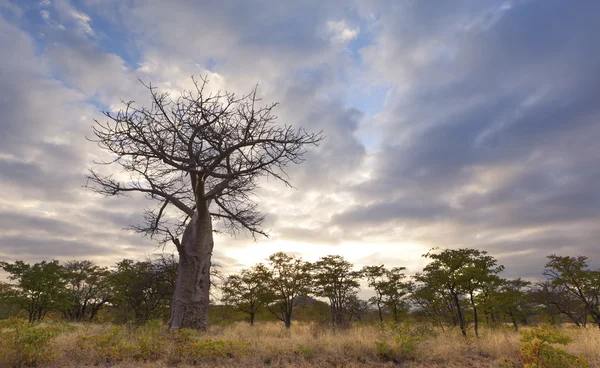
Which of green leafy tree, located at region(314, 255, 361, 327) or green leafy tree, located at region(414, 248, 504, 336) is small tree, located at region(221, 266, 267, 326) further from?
green leafy tree, located at region(414, 248, 504, 336)

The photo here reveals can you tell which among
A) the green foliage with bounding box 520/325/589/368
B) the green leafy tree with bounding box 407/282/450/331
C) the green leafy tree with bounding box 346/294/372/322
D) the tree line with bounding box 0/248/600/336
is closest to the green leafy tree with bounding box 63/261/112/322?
the tree line with bounding box 0/248/600/336

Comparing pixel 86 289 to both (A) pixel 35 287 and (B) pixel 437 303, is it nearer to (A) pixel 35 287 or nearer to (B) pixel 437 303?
(A) pixel 35 287

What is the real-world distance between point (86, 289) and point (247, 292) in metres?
14.3

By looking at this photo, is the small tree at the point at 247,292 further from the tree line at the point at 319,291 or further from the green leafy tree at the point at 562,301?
the green leafy tree at the point at 562,301

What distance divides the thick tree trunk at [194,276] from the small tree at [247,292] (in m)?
15.3

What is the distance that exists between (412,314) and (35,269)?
1082 inches

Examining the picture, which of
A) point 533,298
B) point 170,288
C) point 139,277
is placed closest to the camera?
point 170,288

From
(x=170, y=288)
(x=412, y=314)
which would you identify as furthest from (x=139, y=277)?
(x=412, y=314)

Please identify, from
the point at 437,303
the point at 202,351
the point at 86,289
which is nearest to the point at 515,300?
the point at 437,303

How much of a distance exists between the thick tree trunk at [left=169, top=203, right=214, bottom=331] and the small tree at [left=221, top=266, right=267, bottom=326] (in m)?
15.3

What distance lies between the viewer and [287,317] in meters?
22.2

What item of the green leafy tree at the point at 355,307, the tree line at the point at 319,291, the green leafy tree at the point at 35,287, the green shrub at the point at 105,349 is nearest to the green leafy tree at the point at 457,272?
the tree line at the point at 319,291

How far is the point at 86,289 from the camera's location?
2761 cm

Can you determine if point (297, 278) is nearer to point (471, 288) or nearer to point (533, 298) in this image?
point (471, 288)
